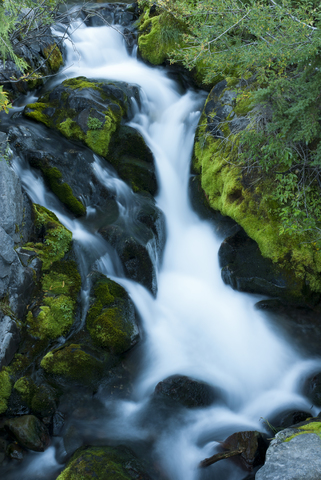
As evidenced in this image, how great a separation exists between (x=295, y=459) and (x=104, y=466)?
1960mm

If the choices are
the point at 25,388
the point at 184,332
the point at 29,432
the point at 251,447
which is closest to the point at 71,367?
the point at 25,388

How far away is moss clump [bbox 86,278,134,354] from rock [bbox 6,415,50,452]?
127 centimetres

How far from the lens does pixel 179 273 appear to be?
657cm

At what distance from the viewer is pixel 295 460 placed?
2744mm

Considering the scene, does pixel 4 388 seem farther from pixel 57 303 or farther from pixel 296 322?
pixel 296 322

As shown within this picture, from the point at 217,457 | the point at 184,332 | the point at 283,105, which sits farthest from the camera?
the point at 184,332

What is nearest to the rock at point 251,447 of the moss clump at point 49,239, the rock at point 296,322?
the rock at point 296,322

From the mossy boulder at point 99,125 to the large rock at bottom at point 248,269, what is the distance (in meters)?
2.62

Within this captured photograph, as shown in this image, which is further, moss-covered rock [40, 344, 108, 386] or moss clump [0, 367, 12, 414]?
moss-covered rock [40, 344, 108, 386]

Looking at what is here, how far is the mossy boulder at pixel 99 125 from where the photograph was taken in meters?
7.36

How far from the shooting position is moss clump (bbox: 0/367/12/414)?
4.16 meters

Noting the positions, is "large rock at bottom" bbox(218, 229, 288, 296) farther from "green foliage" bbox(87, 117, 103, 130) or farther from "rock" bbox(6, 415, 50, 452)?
"green foliage" bbox(87, 117, 103, 130)

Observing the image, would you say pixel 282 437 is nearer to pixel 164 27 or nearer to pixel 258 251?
pixel 258 251

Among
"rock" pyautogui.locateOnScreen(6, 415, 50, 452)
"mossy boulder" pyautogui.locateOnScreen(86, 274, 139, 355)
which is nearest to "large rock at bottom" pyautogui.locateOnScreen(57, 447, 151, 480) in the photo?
"rock" pyautogui.locateOnScreen(6, 415, 50, 452)
